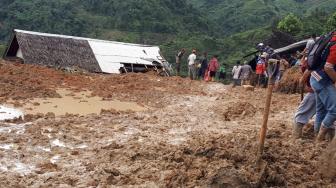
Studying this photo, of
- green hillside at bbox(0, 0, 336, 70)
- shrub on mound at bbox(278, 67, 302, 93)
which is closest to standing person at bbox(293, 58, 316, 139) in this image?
shrub on mound at bbox(278, 67, 302, 93)

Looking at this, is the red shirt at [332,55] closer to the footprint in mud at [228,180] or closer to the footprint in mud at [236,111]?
the footprint in mud at [228,180]

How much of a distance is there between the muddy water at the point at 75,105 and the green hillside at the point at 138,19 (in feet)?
110

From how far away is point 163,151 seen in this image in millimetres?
5750

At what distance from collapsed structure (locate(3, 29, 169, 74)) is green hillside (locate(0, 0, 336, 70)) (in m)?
19.9

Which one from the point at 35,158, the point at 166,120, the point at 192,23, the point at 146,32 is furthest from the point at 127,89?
the point at 192,23

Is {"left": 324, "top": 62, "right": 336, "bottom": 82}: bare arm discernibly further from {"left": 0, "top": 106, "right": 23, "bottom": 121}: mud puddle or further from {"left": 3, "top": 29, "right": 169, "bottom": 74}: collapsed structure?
{"left": 3, "top": 29, "right": 169, "bottom": 74}: collapsed structure

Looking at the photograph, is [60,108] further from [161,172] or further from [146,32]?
[146,32]

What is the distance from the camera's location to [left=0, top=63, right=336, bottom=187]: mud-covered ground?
4.83 meters

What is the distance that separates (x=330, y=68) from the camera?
18.2 feet

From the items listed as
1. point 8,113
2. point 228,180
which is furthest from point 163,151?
point 8,113

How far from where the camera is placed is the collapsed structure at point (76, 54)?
23.1m

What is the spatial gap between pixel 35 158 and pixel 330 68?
3611 millimetres

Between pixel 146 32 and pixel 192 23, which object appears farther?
pixel 192 23

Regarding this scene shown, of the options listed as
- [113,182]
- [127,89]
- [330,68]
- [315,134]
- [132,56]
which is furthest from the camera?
[132,56]
